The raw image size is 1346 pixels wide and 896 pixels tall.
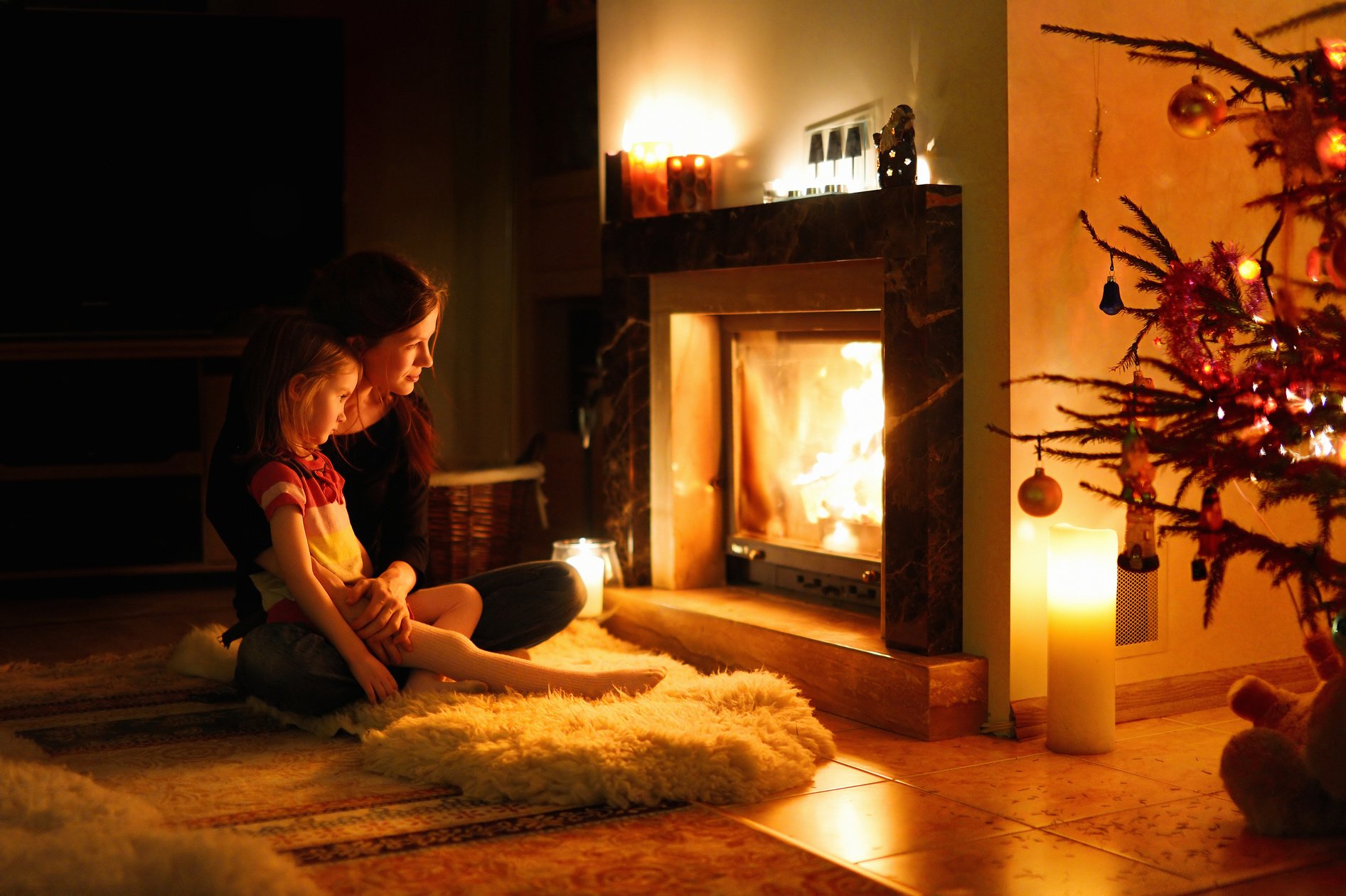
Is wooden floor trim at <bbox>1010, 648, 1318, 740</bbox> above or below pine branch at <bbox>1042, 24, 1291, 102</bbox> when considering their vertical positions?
below

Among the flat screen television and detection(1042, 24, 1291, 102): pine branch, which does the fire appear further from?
the flat screen television

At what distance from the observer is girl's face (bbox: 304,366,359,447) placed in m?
2.25

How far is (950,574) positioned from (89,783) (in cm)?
135

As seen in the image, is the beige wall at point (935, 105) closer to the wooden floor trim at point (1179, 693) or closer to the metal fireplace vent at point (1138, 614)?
the wooden floor trim at point (1179, 693)

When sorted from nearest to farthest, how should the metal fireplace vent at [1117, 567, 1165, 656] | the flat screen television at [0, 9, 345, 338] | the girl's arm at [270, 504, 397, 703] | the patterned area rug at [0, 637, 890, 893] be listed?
the patterned area rug at [0, 637, 890, 893] < the girl's arm at [270, 504, 397, 703] < the metal fireplace vent at [1117, 567, 1165, 656] < the flat screen television at [0, 9, 345, 338]

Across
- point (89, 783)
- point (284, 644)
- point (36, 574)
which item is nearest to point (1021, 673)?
point (284, 644)

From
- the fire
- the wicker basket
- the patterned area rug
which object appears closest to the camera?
the patterned area rug

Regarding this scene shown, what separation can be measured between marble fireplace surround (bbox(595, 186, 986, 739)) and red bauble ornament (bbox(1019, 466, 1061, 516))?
211 mm

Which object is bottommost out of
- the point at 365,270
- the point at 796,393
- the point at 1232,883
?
the point at 1232,883

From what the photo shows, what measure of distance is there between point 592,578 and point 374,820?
1.27m

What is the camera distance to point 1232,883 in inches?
64.3

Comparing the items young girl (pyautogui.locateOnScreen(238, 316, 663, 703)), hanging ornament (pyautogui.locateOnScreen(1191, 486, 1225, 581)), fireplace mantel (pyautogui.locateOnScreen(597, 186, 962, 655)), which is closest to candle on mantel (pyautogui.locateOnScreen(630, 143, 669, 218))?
fireplace mantel (pyautogui.locateOnScreen(597, 186, 962, 655))

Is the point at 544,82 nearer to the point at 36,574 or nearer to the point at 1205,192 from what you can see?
the point at 36,574

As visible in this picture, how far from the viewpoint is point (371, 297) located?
2305 millimetres
